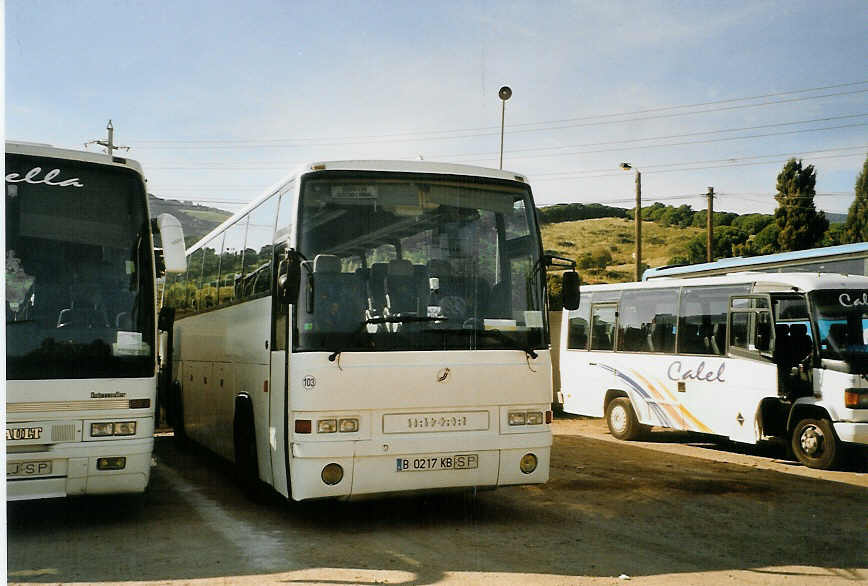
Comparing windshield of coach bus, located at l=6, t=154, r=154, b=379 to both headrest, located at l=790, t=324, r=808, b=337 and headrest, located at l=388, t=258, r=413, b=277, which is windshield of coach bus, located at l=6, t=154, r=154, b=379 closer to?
headrest, located at l=388, t=258, r=413, b=277

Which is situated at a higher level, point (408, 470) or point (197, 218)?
point (197, 218)

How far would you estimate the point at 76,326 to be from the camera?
8203 mm

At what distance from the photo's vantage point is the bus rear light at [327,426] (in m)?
8.12

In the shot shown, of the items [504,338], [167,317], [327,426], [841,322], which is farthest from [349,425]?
[841,322]

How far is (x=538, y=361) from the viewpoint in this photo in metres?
8.77

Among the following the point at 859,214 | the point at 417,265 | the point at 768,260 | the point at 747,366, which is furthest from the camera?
the point at 859,214

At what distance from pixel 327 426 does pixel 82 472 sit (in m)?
2.16

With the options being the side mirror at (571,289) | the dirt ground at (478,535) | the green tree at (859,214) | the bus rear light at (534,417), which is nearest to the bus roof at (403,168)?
the side mirror at (571,289)

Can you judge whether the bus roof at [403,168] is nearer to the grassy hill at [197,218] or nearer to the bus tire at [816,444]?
the grassy hill at [197,218]

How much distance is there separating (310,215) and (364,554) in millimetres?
3060

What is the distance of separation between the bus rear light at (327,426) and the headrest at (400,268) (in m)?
1.44

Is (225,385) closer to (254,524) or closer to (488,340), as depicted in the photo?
(254,524)

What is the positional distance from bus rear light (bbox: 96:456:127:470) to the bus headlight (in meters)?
3.59

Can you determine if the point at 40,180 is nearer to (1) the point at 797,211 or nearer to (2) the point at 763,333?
(2) the point at 763,333
